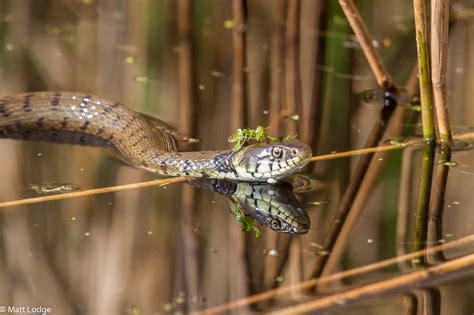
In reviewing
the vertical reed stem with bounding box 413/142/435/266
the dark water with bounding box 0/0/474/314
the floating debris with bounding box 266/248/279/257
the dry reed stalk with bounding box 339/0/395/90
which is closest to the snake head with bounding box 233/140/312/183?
the dark water with bounding box 0/0/474/314

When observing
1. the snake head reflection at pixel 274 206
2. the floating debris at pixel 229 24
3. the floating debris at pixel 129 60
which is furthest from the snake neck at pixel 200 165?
the floating debris at pixel 229 24

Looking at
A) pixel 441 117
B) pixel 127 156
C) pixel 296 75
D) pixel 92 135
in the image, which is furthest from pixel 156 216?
pixel 296 75

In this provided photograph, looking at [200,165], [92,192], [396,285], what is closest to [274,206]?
[200,165]

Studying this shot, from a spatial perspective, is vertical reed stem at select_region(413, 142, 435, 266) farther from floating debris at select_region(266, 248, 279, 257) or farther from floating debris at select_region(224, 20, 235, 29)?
floating debris at select_region(224, 20, 235, 29)

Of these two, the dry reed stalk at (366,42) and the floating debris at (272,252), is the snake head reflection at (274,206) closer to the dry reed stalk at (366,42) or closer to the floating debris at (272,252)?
the floating debris at (272,252)

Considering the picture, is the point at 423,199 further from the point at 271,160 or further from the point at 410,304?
the point at 410,304

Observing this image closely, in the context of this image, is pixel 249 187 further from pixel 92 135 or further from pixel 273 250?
pixel 92 135
